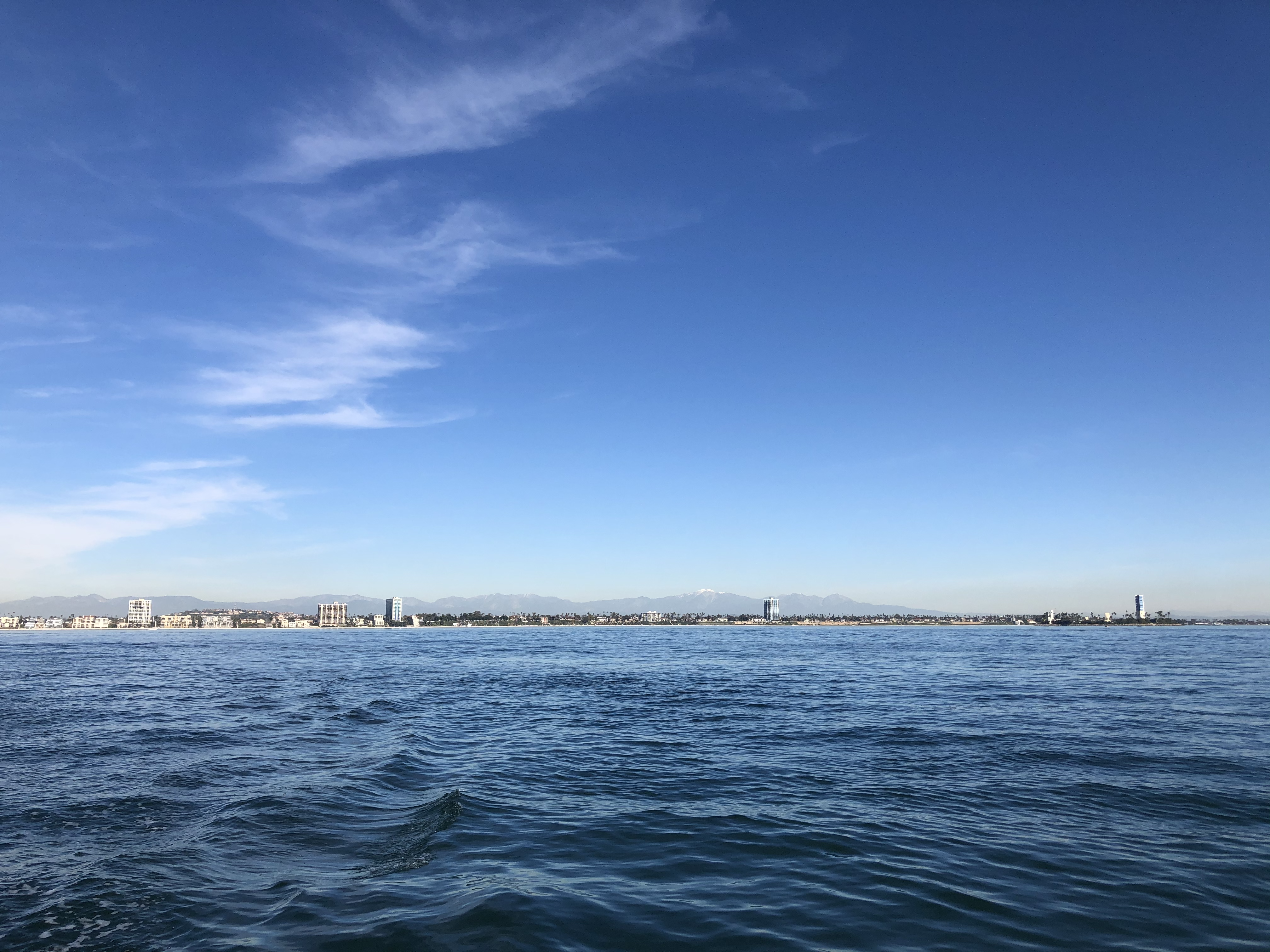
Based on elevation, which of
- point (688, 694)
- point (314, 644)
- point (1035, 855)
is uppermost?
point (1035, 855)

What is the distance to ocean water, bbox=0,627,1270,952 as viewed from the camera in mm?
9547

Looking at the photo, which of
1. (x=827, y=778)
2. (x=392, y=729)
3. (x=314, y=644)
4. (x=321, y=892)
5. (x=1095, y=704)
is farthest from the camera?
(x=314, y=644)

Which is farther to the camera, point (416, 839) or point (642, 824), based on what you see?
point (642, 824)

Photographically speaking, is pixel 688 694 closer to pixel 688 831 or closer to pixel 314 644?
pixel 688 831

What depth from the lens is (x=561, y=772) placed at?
19.2m

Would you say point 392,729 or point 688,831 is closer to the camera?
point 688,831

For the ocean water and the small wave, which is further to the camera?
the small wave

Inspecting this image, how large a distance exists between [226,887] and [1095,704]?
33872 mm

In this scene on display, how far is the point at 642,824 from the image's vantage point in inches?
563

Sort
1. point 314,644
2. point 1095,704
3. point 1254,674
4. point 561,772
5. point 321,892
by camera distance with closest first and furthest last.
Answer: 1. point 321,892
2. point 561,772
3. point 1095,704
4. point 1254,674
5. point 314,644

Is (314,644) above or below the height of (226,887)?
below

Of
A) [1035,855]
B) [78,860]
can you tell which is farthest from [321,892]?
[1035,855]

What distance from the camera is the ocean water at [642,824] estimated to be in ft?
31.3

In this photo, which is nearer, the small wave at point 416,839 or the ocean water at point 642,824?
the ocean water at point 642,824
